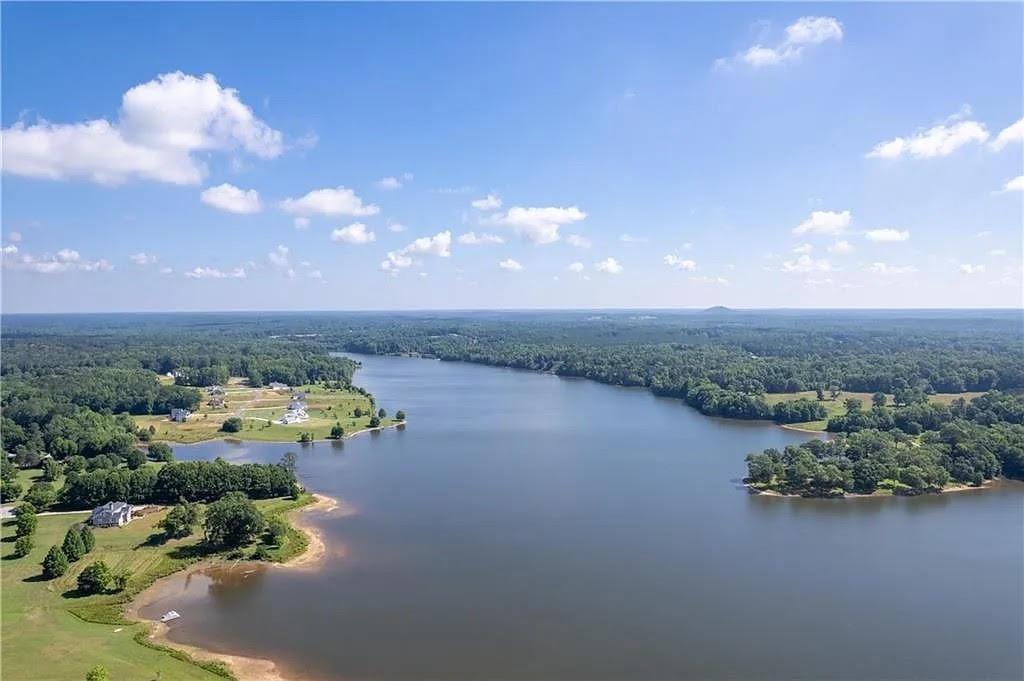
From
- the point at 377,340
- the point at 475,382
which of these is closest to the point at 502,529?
the point at 475,382

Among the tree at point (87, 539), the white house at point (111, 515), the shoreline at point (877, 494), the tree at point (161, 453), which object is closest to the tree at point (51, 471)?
the tree at point (161, 453)

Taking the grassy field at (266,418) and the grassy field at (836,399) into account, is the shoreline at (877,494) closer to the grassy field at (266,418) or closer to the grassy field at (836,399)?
the grassy field at (836,399)

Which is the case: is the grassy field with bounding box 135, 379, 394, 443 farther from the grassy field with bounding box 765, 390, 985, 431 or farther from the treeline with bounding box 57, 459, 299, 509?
the grassy field with bounding box 765, 390, 985, 431

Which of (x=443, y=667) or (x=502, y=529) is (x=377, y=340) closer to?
(x=502, y=529)

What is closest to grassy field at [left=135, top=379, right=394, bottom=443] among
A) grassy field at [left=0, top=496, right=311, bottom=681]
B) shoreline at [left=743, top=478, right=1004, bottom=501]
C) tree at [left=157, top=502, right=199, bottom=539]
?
grassy field at [left=0, top=496, right=311, bottom=681]

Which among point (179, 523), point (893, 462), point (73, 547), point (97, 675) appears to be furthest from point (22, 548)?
point (893, 462)

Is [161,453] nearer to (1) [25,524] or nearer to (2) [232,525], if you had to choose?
(1) [25,524]
